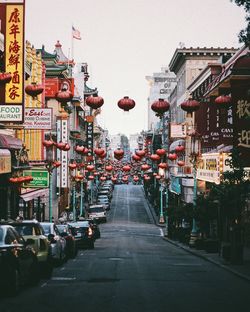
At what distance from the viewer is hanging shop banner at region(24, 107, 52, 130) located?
36.1 meters

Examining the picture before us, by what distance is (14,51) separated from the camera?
112 ft

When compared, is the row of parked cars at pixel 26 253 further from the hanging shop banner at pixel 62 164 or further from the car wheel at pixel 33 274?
the hanging shop banner at pixel 62 164

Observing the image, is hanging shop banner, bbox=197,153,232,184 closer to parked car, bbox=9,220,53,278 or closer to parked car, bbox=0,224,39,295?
parked car, bbox=9,220,53,278

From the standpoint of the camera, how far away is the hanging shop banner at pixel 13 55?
3362 cm

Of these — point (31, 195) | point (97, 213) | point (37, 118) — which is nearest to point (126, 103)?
point (37, 118)

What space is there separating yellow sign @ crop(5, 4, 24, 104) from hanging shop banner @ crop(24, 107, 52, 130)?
217 cm

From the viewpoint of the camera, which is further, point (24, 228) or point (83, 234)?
point (83, 234)

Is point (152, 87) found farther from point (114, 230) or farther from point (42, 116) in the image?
point (42, 116)

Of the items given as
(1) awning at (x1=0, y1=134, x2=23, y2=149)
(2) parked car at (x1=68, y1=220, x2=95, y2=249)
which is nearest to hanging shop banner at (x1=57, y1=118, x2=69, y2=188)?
(1) awning at (x1=0, y1=134, x2=23, y2=149)

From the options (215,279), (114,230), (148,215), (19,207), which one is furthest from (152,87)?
(215,279)

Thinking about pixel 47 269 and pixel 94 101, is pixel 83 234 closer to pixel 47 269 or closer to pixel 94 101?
pixel 47 269

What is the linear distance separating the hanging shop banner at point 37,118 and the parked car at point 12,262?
17536 mm

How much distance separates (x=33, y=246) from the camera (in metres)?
21.3

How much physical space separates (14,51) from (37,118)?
3617 millimetres
